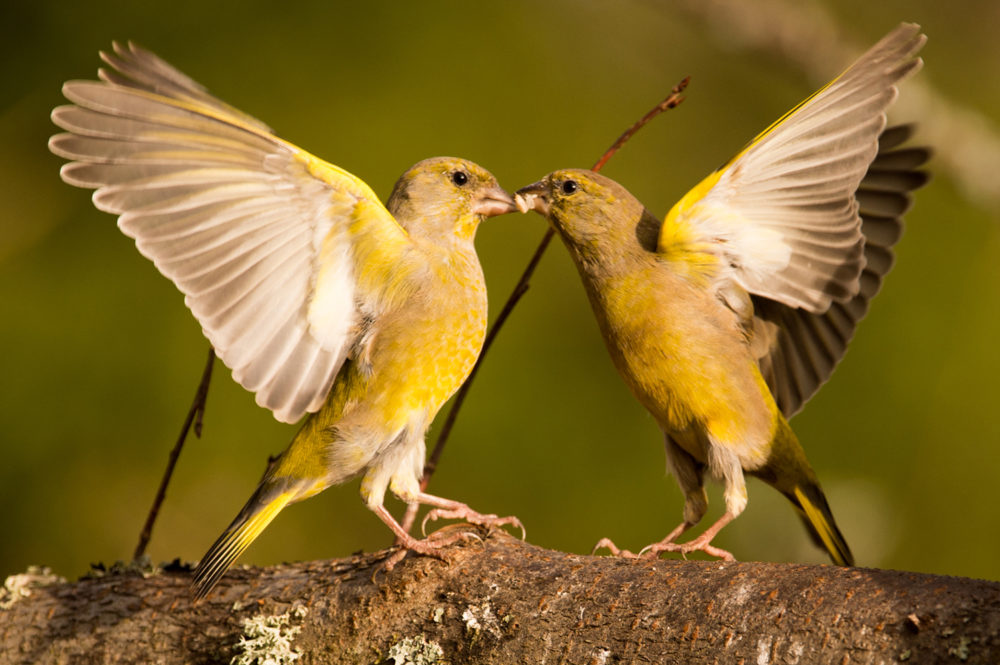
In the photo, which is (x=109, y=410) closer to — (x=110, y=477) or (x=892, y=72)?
(x=110, y=477)

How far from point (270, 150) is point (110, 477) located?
2.43 meters

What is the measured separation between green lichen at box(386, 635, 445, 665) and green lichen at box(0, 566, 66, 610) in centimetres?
140

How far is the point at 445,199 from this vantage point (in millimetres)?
3641

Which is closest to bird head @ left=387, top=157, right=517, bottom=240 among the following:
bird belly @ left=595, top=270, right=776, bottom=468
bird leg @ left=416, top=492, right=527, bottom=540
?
bird belly @ left=595, top=270, right=776, bottom=468

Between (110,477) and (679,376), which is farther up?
(679,376)

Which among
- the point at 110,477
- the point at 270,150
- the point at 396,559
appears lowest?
the point at 110,477

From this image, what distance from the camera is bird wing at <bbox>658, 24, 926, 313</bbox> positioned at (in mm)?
3219

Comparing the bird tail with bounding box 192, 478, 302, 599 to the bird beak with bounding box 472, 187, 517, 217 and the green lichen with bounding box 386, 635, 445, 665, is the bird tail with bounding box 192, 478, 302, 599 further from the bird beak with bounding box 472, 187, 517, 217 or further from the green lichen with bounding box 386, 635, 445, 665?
the bird beak with bounding box 472, 187, 517, 217

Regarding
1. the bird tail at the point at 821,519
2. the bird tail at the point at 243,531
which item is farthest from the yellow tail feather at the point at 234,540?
the bird tail at the point at 821,519

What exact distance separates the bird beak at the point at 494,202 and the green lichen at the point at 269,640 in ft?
5.14

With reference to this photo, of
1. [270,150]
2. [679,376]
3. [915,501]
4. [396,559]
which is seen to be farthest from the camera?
[915,501]

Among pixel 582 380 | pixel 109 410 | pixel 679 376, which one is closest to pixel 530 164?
pixel 582 380

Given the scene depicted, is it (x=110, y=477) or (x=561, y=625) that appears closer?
(x=561, y=625)

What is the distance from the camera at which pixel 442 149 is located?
5.18 meters
